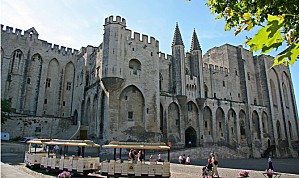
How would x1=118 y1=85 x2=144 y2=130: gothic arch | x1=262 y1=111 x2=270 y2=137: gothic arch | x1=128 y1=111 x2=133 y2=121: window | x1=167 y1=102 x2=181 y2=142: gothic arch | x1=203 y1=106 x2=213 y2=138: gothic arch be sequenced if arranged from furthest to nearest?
x1=262 y1=111 x2=270 y2=137: gothic arch, x1=203 y1=106 x2=213 y2=138: gothic arch, x1=167 y1=102 x2=181 y2=142: gothic arch, x1=128 y1=111 x2=133 y2=121: window, x1=118 y1=85 x2=144 y2=130: gothic arch

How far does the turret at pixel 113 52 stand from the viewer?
2439 cm

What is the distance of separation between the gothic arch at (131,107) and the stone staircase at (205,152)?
5067mm

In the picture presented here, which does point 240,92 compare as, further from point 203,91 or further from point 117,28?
point 117,28

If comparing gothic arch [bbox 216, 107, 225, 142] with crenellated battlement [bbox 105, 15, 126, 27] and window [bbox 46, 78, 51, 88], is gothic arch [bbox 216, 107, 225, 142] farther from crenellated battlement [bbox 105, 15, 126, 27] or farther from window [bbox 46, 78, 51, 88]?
window [bbox 46, 78, 51, 88]

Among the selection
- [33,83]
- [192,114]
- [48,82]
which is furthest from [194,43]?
[33,83]

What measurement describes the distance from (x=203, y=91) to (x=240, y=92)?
9851 mm

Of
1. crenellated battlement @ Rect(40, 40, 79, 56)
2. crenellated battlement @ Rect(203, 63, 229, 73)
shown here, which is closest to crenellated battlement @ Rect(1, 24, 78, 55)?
crenellated battlement @ Rect(40, 40, 79, 56)

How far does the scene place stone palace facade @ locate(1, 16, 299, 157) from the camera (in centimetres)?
2555

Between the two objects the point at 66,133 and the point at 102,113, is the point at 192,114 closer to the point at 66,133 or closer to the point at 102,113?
the point at 102,113

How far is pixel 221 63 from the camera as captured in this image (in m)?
41.3

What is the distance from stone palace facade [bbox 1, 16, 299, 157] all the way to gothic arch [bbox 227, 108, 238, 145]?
11 centimetres

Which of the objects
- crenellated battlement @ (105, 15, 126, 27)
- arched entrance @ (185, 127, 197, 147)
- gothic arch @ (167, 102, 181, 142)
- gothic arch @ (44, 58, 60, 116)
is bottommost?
arched entrance @ (185, 127, 197, 147)

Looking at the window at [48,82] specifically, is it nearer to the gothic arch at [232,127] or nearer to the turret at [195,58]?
the turret at [195,58]

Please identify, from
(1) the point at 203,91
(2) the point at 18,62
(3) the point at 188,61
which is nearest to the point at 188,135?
(1) the point at 203,91
